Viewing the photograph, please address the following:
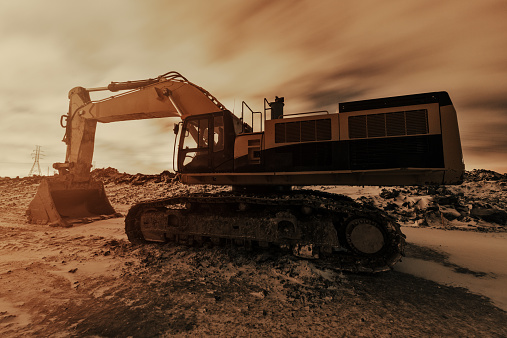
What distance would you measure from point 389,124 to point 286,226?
8.24 ft

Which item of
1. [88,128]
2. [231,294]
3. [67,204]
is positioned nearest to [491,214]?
[231,294]

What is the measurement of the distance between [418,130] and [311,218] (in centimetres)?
229

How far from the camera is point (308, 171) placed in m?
4.36

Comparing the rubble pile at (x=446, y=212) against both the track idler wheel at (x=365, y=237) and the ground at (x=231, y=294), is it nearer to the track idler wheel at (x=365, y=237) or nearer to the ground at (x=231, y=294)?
the ground at (x=231, y=294)

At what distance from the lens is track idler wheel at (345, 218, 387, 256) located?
3750mm

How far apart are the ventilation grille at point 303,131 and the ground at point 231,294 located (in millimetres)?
2161

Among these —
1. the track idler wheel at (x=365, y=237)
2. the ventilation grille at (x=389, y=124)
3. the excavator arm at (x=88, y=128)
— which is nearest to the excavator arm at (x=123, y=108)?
the excavator arm at (x=88, y=128)

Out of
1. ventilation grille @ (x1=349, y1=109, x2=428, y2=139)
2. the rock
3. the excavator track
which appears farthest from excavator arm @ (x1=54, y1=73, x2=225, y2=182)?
the rock

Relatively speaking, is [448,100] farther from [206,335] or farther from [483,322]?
[206,335]

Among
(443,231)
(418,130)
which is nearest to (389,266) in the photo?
(418,130)

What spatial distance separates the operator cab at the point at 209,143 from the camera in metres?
4.98

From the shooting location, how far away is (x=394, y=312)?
267 cm

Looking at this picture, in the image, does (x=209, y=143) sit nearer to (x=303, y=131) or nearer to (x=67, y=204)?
(x=303, y=131)

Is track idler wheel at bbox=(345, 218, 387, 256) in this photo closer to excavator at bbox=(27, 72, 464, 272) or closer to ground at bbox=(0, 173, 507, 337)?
excavator at bbox=(27, 72, 464, 272)
